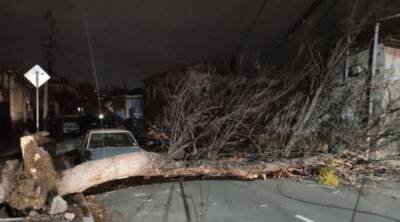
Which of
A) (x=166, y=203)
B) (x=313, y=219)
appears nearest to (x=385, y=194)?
(x=313, y=219)

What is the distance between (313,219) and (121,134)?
7.52m

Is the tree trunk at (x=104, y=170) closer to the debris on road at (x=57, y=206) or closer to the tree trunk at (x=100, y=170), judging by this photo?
the tree trunk at (x=100, y=170)

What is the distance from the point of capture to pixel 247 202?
8203 millimetres

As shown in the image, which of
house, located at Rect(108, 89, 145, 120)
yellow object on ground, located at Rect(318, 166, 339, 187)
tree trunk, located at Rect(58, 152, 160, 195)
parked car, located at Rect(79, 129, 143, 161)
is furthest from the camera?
house, located at Rect(108, 89, 145, 120)

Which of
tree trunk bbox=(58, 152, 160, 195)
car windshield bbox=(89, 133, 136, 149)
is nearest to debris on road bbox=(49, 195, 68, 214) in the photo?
tree trunk bbox=(58, 152, 160, 195)

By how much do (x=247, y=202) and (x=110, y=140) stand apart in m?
5.82

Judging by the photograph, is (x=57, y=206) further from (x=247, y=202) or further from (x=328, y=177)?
(x=328, y=177)

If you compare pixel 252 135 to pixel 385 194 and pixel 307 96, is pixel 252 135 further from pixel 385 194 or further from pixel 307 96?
pixel 385 194

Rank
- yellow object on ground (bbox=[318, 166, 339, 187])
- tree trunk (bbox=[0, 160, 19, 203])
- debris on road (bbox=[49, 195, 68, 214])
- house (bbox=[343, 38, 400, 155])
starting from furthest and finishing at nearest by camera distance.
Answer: house (bbox=[343, 38, 400, 155]) < yellow object on ground (bbox=[318, 166, 339, 187]) < tree trunk (bbox=[0, 160, 19, 203]) < debris on road (bbox=[49, 195, 68, 214])

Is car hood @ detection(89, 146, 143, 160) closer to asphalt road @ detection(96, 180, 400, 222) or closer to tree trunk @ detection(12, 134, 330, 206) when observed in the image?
tree trunk @ detection(12, 134, 330, 206)

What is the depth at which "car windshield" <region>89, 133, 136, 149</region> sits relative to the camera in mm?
12245

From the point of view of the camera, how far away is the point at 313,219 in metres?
6.96

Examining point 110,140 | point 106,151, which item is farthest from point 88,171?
point 110,140

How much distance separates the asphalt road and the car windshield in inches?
116
